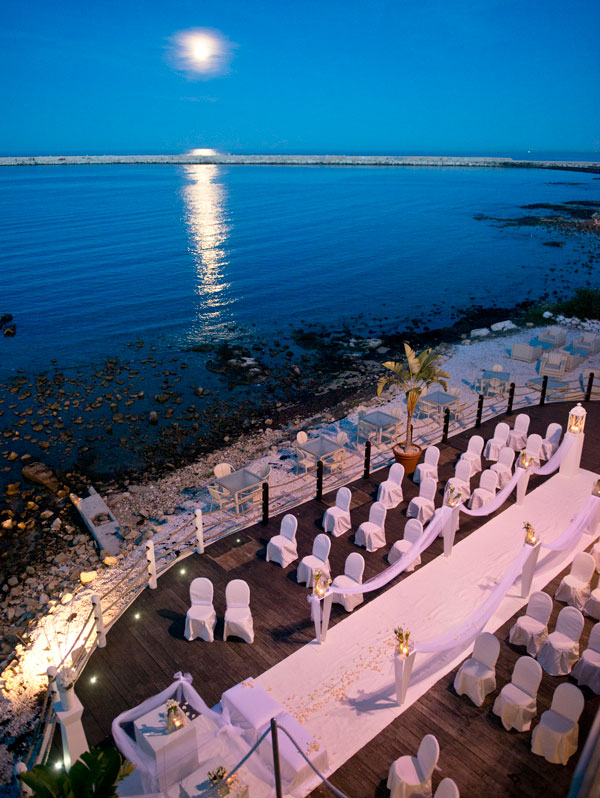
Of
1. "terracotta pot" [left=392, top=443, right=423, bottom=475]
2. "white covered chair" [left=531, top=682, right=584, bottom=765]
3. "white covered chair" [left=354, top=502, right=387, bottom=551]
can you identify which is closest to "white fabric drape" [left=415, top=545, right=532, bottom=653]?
"white covered chair" [left=531, top=682, right=584, bottom=765]

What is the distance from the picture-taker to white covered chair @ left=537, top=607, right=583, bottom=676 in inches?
334

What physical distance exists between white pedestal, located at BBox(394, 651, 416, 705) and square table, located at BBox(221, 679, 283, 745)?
5.52ft

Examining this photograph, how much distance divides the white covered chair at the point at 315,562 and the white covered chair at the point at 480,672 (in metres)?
3.01

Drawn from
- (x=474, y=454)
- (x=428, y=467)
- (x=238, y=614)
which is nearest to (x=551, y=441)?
(x=474, y=454)

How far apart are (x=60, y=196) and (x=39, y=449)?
94211mm

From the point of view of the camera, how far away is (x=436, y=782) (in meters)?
7.08

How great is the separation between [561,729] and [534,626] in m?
1.97

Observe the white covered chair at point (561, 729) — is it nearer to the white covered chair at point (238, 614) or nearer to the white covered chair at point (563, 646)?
the white covered chair at point (563, 646)

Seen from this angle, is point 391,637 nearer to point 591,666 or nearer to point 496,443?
point 591,666

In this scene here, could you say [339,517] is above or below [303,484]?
above

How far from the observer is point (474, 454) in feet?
48.2

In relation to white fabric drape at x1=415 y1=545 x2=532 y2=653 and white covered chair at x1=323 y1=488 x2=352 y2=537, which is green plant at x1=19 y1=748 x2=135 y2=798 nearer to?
white fabric drape at x1=415 y1=545 x2=532 y2=653

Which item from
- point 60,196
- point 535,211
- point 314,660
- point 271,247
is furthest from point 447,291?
point 60,196

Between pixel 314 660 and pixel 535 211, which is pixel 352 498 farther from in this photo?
pixel 535 211
